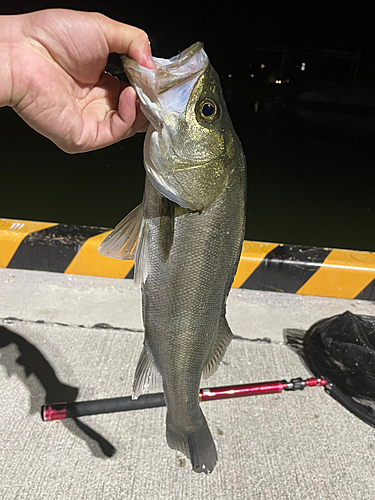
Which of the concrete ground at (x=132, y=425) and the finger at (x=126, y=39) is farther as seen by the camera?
Answer: the concrete ground at (x=132, y=425)

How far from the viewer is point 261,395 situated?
219cm

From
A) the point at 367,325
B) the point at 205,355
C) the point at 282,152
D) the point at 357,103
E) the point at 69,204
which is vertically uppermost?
the point at 205,355

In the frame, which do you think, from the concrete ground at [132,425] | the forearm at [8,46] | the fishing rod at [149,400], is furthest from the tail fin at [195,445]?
the forearm at [8,46]

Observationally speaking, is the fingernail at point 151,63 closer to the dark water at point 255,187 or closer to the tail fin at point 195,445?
the tail fin at point 195,445

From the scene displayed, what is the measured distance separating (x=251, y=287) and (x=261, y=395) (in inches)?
40.6

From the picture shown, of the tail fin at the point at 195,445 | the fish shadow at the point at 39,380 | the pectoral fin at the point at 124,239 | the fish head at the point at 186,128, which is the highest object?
the fish head at the point at 186,128

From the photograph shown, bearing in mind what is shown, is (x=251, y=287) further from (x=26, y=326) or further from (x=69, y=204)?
(x=69, y=204)

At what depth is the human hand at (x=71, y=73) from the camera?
1267mm

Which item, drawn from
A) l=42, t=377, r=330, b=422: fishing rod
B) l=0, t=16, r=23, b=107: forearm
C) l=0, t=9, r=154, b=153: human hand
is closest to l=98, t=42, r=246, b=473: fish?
l=0, t=9, r=154, b=153: human hand

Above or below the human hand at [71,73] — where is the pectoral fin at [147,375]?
below

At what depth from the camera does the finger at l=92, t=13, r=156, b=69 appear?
3.90 ft

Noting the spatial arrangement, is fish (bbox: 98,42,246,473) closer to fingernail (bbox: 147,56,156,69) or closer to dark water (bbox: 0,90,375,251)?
fingernail (bbox: 147,56,156,69)

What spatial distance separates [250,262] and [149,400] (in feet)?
4.45

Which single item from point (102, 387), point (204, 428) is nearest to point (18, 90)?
point (204, 428)
